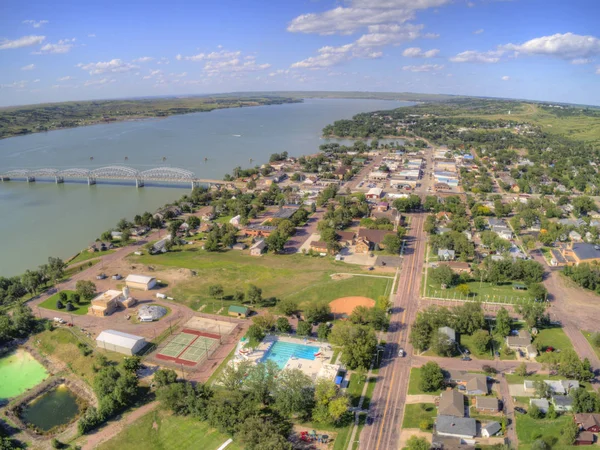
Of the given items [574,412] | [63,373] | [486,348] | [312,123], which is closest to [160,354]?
[63,373]

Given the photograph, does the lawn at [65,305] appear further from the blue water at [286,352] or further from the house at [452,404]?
the house at [452,404]

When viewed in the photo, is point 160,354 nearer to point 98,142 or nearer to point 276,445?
point 276,445

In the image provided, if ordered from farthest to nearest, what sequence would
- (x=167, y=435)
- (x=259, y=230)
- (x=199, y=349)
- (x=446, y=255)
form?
(x=259, y=230) < (x=446, y=255) < (x=199, y=349) < (x=167, y=435)

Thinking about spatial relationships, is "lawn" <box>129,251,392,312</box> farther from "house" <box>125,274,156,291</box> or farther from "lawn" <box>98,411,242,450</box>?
"lawn" <box>98,411,242,450</box>

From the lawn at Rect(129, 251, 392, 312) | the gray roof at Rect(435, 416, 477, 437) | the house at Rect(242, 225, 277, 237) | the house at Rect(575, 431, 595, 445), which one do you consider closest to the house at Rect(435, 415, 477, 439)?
the gray roof at Rect(435, 416, 477, 437)

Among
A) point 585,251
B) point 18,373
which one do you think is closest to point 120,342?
point 18,373

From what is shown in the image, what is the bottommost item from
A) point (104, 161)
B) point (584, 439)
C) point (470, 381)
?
point (584, 439)

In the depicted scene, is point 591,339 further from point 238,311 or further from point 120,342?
point 120,342
